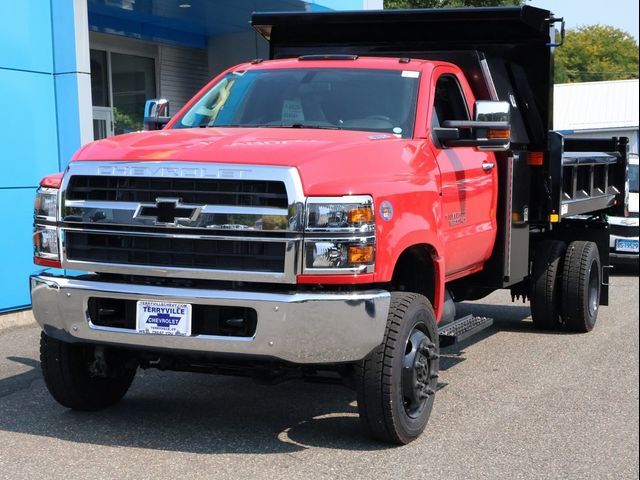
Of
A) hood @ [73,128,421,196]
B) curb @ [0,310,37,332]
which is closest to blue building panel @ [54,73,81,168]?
curb @ [0,310,37,332]

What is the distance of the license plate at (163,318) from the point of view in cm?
506

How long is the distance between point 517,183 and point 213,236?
135 inches

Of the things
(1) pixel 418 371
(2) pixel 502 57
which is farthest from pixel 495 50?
(1) pixel 418 371

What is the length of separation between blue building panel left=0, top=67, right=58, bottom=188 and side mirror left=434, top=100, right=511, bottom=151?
5.20 metres

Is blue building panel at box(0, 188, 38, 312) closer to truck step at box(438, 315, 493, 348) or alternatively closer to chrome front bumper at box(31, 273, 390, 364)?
chrome front bumper at box(31, 273, 390, 364)

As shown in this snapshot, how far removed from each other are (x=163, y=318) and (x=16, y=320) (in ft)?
16.3

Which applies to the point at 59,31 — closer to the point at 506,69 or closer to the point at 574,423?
the point at 506,69

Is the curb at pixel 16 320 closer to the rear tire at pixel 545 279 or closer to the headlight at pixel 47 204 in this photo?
the headlight at pixel 47 204

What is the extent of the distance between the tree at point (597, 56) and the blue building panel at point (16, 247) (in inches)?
3467

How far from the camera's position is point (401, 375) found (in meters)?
5.34

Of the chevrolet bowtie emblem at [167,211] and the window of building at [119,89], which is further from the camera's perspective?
the window of building at [119,89]

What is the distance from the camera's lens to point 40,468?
5.09 meters

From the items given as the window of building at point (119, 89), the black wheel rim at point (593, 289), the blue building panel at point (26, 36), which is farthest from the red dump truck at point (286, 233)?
the window of building at point (119, 89)

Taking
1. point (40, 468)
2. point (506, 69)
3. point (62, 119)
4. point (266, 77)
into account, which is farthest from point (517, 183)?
point (62, 119)
